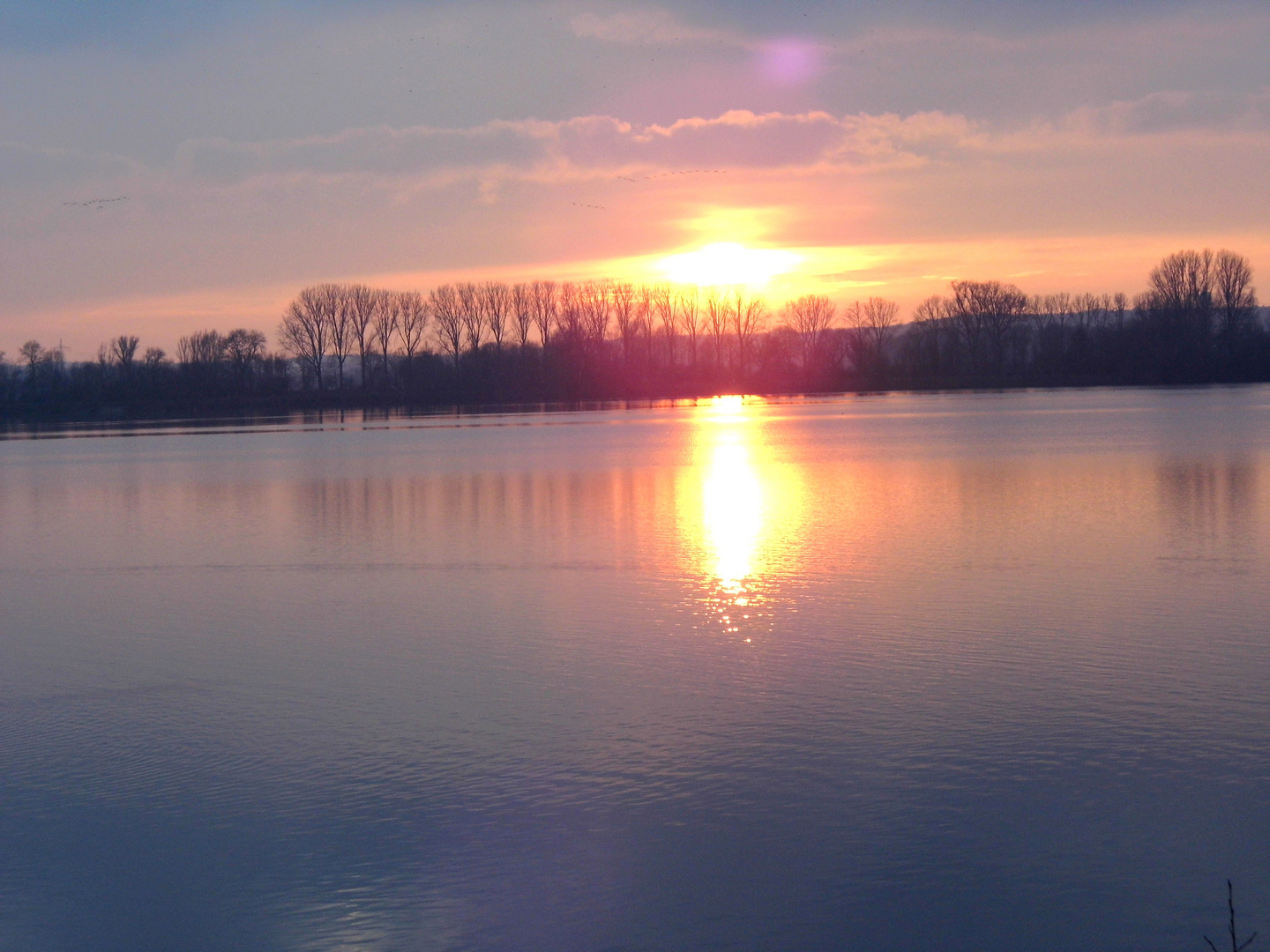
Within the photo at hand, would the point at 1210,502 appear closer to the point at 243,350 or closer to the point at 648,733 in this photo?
the point at 648,733

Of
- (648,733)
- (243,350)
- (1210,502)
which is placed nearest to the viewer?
(648,733)

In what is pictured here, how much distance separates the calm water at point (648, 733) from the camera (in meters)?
3.76

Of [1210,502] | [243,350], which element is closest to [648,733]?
[1210,502]

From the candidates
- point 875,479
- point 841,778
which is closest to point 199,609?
point 841,778

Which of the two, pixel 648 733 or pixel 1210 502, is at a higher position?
pixel 1210 502

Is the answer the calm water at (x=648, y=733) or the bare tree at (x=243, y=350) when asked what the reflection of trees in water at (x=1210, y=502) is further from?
the bare tree at (x=243, y=350)

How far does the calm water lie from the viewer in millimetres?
3762

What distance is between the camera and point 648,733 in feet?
17.4

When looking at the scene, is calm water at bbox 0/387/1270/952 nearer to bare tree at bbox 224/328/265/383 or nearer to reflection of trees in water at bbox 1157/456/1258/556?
reflection of trees in water at bbox 1157/456/1258/556

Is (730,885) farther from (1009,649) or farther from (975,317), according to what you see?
(975,317)

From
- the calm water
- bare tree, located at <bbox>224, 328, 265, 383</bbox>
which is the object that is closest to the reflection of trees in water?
the calm water

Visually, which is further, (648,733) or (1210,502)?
(1210,502)

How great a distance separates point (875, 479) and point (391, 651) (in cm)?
1024

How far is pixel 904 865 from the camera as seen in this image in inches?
156
